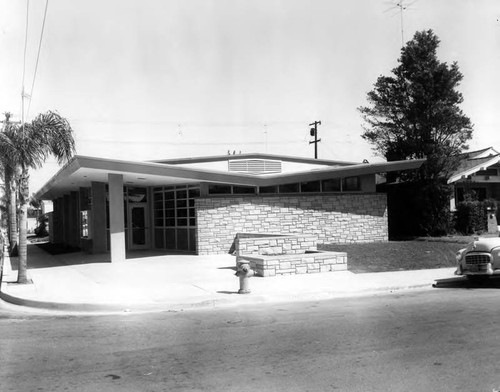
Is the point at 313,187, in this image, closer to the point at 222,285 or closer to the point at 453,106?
the point at 453,106

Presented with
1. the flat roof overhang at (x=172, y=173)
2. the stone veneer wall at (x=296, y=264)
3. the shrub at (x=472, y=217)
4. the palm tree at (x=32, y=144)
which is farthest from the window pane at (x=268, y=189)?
the shrub at (x=472, y=217)

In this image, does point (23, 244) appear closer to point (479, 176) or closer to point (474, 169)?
point (474, 169)

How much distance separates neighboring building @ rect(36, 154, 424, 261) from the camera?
19156mm

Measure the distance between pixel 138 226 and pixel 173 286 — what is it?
12.9 metres

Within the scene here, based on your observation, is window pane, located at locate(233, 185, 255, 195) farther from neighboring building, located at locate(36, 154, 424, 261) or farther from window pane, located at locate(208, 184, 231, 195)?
window pane, located at locate(208, 184, 231, 195)

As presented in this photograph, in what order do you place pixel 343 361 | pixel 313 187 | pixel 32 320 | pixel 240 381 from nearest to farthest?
pixel 240 381 < pixel 343 361 < pixel 32 320 < pixel 313 187

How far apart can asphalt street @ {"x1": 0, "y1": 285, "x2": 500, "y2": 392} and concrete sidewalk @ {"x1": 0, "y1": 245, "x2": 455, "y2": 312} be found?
0.85 meters

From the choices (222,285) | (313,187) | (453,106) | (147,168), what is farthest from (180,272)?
(453,106)

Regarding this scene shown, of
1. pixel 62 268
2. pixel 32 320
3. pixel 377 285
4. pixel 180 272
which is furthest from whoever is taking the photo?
pixel 62 268

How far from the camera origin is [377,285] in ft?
41.3

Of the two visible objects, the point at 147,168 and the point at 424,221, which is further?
the point at 424,221

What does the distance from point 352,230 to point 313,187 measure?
249 centimetres

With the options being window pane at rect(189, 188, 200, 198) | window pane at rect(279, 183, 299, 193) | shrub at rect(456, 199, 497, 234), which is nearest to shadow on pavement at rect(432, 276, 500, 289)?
window pane at rect(279, 183, 299, 193)

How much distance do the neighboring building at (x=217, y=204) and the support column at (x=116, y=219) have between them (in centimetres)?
3
